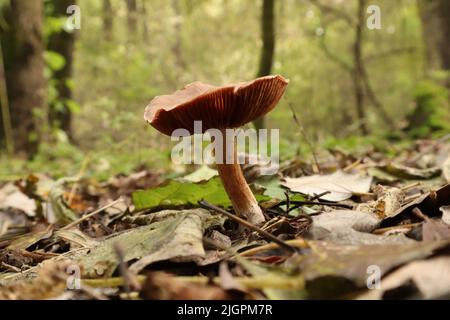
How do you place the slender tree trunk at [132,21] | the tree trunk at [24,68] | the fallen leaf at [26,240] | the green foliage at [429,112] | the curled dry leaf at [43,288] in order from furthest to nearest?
the slender tree trunk at [132,21] → the green foliage at [429,112] → the tree trunk at [24,68] → the fallen leaf at [26,240] → the curled dry leaf at [43,288]

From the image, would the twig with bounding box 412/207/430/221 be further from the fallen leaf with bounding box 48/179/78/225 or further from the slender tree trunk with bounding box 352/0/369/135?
the slender tree trunk with bounding box 352/0/369/135

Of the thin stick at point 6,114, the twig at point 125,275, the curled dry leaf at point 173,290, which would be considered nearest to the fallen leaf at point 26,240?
the twig at point 125,275

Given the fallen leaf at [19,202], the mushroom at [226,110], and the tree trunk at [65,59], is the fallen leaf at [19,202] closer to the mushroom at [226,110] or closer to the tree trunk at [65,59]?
the mushroom at [226,110]

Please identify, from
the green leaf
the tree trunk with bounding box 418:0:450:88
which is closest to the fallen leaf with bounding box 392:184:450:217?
the green leaf

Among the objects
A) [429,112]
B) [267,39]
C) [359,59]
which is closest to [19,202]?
[267,39]

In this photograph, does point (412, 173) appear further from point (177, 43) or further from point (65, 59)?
point (177, 43)

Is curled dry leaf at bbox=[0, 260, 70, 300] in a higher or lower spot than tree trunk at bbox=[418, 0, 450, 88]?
lower
